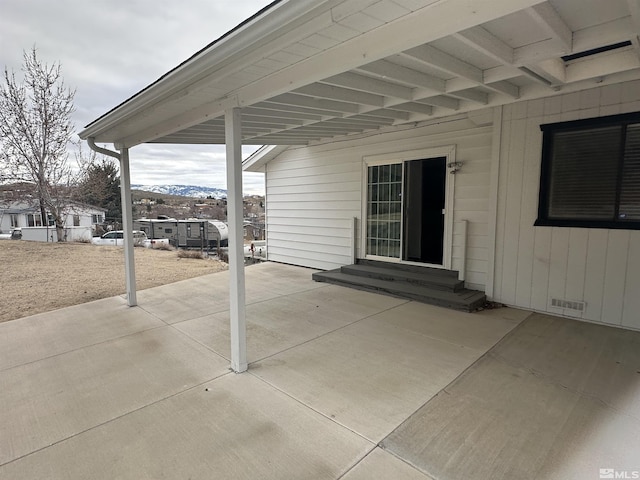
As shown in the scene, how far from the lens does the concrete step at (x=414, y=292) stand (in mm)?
4648

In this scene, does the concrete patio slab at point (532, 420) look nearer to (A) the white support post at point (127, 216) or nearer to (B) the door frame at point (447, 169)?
(B) the door frame at point (447, 169)

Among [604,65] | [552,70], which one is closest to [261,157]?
[552,70]

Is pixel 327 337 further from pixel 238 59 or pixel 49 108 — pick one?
pixel 49 108

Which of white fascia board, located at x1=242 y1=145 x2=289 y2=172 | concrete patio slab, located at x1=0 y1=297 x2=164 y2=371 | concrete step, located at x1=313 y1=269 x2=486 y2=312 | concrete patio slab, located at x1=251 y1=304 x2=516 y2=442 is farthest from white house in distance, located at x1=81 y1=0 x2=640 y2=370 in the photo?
concrete patio slab, located at x1=0 y1=297 x2=164 y2=371

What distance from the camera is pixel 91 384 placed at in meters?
2.83

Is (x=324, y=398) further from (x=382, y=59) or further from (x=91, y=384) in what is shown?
(x=382, y=59)

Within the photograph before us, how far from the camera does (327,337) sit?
3768 millimetres

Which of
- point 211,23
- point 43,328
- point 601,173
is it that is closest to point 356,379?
point 601,173

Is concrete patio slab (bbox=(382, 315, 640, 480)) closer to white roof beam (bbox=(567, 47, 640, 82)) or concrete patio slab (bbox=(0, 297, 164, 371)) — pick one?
white roof beam (bbox=(567, 47, 640, 82))

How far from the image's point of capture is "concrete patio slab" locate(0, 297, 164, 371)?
353 centimetres

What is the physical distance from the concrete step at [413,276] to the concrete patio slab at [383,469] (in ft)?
11.5

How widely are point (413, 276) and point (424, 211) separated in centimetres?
156

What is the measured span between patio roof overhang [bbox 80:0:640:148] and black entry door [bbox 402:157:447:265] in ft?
5.89

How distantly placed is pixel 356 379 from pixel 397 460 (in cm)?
94
